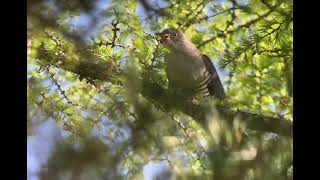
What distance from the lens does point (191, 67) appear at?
1541 mm

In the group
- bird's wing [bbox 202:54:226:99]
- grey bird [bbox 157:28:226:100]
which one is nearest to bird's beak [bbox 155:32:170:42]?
grey bird [bbox 157:28:226:100]

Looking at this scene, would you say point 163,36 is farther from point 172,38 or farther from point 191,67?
point 191,67

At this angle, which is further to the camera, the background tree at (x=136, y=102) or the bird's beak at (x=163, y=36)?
the bird's beak at (x=163, y=36)

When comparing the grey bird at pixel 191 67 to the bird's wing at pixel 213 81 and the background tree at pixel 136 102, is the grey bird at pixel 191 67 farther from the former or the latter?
the background tree at pixel 136 102

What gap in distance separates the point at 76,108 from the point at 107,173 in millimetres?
187

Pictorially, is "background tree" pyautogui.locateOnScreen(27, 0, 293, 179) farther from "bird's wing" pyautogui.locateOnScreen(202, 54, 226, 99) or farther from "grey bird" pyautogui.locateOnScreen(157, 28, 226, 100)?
"bird's wing" pyautogui.locateOnScreen(202, 54, 226, 99)

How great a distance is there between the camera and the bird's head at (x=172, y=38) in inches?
42.0

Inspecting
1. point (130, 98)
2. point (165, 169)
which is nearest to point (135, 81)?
point (130, 98)

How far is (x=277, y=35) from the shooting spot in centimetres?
92

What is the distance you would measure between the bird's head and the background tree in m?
0.04

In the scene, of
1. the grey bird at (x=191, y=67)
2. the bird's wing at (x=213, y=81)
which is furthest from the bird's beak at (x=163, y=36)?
the bird's wing at (x=213, y=81)

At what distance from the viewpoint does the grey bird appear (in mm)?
1149

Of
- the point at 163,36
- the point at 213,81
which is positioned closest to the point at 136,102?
the point at 163,36
